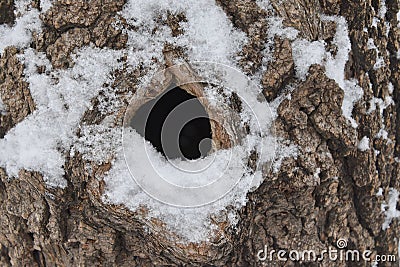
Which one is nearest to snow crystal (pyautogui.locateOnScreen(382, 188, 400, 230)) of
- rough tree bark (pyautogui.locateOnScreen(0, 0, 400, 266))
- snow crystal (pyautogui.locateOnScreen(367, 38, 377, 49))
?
rough tree bark (pyautogui.locateOnScreen(0, 0, 400, 266))

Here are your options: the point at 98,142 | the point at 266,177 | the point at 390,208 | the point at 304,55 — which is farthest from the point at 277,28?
the point at 390,208

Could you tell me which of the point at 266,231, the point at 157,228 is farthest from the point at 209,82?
the point at 266,231

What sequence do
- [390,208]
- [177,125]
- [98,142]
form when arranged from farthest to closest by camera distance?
[390,208] < [177,125] < [98,142]

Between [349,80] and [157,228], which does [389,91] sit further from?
[157,228]

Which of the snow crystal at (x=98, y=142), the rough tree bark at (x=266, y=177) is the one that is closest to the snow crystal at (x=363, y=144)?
the rough tree bark at (x=266, y=177)
